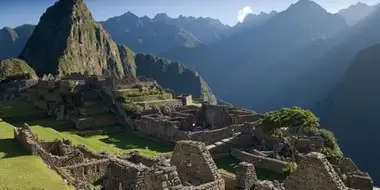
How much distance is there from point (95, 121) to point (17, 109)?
10.5 m

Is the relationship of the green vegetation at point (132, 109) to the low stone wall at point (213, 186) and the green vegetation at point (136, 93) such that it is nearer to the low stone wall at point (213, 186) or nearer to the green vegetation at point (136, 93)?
the green vegetation at point (136, 93)

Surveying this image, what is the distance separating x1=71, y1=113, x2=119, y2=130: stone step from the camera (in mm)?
43469

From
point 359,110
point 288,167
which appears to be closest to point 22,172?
point 288,167

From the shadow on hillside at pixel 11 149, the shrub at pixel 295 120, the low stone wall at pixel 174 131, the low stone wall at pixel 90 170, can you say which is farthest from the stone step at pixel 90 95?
the low stone wall at pixel 90 170

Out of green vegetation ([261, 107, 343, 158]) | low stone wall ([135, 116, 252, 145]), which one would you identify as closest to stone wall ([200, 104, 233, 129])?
low stone wall ([135, 116, 252, 145])

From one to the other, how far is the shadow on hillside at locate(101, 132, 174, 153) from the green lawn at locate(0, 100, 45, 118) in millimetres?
12206

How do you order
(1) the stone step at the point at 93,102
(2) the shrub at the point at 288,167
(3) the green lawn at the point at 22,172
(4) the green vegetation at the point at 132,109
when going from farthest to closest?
1. (1) the stone step at the point at 93,102
2. (4) the green vegetation at the point at 132,109
3. (2) the shrub at the point at 288,167
4. (3) the green lawn at the point at 22,172

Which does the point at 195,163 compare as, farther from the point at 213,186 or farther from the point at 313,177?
the point at 313,177

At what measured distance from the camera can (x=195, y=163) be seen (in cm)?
1244

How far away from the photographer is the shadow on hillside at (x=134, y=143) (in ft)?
115

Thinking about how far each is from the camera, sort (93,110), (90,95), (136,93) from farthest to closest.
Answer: (136,93) < (90,95) < (93,110)

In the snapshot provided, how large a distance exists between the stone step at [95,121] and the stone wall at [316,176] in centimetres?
3498

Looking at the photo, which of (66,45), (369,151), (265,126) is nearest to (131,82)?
(265,126)

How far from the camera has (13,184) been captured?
12625 mm
